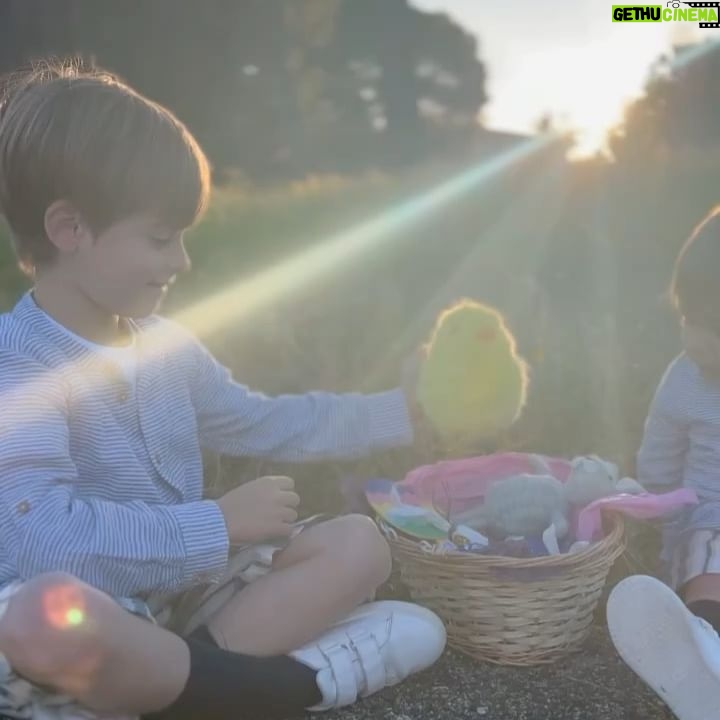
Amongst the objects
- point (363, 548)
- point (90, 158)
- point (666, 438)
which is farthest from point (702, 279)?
point (90, 158)

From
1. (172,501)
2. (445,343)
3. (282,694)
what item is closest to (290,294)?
(445,343)

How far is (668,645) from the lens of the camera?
1.26 m

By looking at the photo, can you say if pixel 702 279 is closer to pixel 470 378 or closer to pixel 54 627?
pixel 470 378

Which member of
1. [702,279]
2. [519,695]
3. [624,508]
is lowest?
[519,695]

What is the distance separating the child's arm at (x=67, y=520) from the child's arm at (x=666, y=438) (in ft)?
2.76

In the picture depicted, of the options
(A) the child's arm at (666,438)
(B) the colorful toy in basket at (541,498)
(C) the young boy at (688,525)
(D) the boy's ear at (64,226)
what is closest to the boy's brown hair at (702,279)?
(C) the young boy at (688,525)

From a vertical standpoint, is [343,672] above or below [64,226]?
below

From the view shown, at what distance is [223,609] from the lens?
1349 mm

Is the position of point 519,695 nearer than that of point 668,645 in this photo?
No

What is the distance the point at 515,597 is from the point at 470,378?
0.43 metres

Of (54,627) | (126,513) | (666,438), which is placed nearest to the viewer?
(54,627)

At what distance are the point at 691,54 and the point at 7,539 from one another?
173 inches

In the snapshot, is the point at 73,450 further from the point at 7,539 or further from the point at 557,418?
the point at 557,418

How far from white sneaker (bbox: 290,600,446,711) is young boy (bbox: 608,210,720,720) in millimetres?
263
